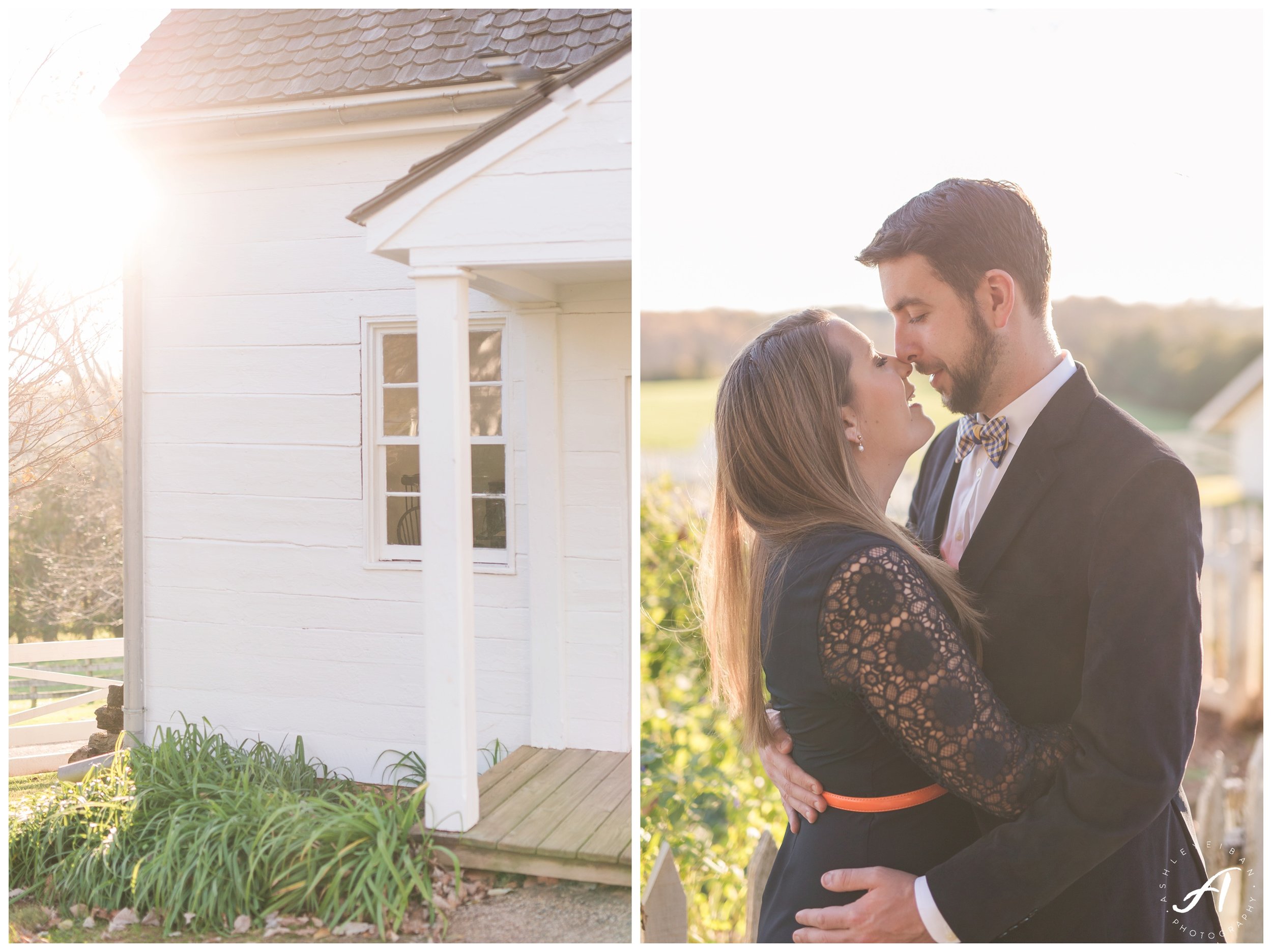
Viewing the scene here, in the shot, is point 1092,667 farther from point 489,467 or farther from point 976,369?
point 489,467

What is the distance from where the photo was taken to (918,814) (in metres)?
2.01

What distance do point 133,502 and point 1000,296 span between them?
376 centimetres

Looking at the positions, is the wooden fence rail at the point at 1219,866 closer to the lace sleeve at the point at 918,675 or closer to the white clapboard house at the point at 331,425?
the lace sleeve at the point at 918,675

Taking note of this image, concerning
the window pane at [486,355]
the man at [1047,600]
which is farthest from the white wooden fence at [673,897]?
the window pane at [486,355]

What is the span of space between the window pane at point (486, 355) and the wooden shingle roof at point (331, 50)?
1.05 metres

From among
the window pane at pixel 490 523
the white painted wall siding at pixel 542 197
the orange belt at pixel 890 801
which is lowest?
the orange belt at pixel 890 801

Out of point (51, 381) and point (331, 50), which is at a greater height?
point (331, 50)

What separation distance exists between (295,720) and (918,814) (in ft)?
9.98

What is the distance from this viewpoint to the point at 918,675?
1.76 metres

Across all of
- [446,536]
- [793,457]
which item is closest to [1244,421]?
[793,457]

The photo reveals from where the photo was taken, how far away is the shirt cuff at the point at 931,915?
6.35ft

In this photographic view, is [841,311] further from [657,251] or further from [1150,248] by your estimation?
[1150,248]

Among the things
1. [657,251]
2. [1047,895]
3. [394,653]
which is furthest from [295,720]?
[1047,895]

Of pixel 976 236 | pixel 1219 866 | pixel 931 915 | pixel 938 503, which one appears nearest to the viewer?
pixel 931 915
